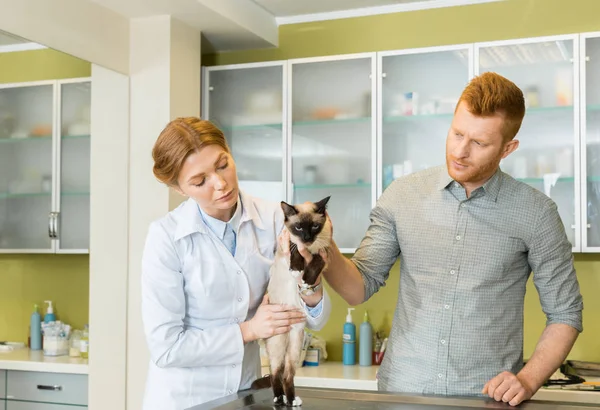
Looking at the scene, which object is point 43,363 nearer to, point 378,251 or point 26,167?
point 26,167

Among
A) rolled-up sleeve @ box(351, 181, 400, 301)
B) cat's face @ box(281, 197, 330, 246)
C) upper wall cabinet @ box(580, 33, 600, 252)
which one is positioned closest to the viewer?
cat's face @ box(281, 197, 330, 246)

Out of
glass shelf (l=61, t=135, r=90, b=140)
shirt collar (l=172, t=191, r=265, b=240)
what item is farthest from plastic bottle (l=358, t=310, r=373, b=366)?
shirt collar (l=172, t=191, r=265, b=240)

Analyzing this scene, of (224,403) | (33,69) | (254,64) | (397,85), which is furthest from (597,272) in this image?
(33,69)

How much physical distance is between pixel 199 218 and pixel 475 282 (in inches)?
29.7

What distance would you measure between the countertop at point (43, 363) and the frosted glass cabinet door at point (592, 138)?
250cm

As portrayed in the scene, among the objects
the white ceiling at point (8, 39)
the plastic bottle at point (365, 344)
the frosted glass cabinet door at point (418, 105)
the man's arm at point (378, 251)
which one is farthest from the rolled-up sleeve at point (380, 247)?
the plastic bottle at point (365, 344)

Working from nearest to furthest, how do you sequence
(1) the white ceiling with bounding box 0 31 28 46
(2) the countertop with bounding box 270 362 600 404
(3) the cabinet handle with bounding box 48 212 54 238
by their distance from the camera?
1. (1) the white ceiling with bounding box 0 31 28 46
2. (2) the countertop with bounding box 270 362 600 404
3. (3) the cabinet handle with bounding box 48 212 54 238

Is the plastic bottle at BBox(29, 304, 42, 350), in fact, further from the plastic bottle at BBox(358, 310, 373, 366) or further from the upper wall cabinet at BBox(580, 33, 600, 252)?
the upper wall cabinet at BBox(580, 33, 600, 252)

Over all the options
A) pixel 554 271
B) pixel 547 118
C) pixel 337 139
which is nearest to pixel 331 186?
pixel 337 139

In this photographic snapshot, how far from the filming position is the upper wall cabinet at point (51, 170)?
13.2ft

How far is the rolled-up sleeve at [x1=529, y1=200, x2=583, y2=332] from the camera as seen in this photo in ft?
6.75

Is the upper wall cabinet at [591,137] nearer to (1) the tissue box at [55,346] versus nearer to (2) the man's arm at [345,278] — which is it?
(2) the man's arm at [345,278]

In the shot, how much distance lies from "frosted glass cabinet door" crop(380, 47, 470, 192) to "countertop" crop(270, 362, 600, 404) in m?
0.94

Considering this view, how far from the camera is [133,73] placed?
3.81 metres
